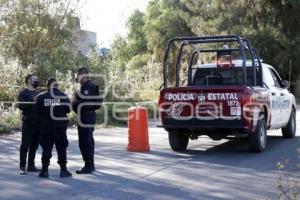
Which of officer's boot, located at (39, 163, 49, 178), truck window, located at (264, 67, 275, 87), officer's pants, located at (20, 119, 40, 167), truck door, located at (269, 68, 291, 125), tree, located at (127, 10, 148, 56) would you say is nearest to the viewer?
officer's boot, located at (39, 163, 49, 178)

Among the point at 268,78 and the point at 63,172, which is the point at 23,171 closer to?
the point at 63,172

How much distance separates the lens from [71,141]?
47.2 ft

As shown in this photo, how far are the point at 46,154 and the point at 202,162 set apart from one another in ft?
10.2

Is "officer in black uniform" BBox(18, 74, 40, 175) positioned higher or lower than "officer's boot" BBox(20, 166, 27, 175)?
higher

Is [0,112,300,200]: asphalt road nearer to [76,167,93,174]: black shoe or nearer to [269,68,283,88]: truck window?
[76,167,93,174]: black shoe

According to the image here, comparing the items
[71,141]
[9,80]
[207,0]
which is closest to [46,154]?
[71,141]

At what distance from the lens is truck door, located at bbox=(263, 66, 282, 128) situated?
1266 cm

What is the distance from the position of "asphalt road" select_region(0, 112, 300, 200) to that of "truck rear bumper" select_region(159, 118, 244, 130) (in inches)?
24.0

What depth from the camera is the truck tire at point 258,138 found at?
37.4 ft

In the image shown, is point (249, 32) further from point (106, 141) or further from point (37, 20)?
point (106, 141)

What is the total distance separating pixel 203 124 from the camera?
1122 cm

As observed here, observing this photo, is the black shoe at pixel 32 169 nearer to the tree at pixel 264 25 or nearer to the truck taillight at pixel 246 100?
the truck taillight at pixel 246 100

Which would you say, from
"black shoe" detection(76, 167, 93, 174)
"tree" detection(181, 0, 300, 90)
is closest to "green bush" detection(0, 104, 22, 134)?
"black shoe" detection(76, 167, 93, 174)

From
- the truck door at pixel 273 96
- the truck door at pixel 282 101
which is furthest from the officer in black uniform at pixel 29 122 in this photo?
the truck door at pixel 282 101
